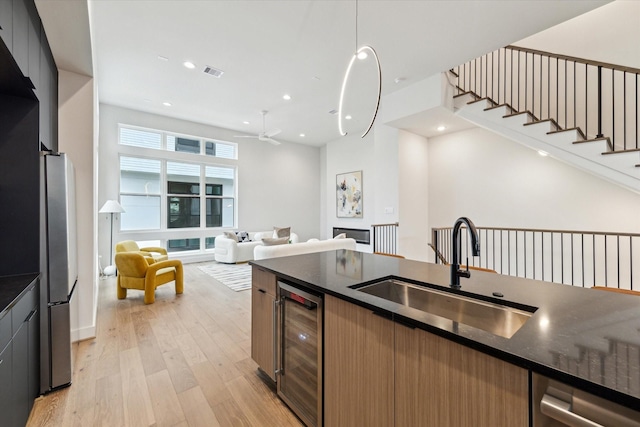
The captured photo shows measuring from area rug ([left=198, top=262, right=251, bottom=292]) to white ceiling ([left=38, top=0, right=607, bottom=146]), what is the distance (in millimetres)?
3584

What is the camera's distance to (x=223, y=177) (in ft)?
25.2

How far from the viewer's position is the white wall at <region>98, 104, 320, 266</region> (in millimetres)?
5918

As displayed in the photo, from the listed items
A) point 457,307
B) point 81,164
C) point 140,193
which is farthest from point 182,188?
point 457,307

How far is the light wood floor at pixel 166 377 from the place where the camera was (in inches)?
69.8

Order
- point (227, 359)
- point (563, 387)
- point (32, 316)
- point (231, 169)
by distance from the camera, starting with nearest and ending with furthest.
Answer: point (563, 387) → point (32, 316) → point (227, 359) → point (231, 169)

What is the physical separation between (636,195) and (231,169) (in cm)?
823

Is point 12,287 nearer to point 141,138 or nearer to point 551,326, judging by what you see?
point 551,326

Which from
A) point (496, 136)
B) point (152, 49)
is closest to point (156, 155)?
point (152, 49)

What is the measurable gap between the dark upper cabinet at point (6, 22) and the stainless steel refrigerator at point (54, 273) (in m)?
0.82

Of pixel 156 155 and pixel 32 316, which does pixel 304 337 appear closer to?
pixel 32 316

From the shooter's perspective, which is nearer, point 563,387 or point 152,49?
point 563,387

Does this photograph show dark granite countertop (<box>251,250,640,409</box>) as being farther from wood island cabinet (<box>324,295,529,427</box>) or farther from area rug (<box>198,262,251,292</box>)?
area rug (<box>198,262,251,292</box>)

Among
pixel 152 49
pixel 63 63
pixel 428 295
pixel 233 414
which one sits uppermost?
pixel 152 49

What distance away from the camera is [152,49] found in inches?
151
